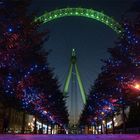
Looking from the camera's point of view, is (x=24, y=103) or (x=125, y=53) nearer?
(x=125, y=53)

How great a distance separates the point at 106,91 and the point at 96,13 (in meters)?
25.8

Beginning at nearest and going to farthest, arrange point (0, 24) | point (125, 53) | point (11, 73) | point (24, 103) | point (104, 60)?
point (0, 24), point (11, 73), point (125, 53), point (104, 60), point (24, 103)

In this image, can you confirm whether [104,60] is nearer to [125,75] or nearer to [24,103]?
[125,75]

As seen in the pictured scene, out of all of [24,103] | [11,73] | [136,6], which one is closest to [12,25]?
[11,73]

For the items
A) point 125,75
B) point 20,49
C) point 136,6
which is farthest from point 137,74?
point 20,49

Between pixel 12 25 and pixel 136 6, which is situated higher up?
pixel 136 6

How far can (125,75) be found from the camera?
41438 millimetres

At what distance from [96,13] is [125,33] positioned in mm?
44176

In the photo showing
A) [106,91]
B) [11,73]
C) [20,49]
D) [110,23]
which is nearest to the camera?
[20,49]

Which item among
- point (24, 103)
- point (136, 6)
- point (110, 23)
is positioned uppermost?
point (110, 23)

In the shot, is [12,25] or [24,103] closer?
[12,25]

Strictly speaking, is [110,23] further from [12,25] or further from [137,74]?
[12,25]

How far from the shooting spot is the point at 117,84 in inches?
1919

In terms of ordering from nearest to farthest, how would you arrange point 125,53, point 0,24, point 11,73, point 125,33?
1. point 0,24
2. point 11,73
3. point 125,33
4. point 125,53
